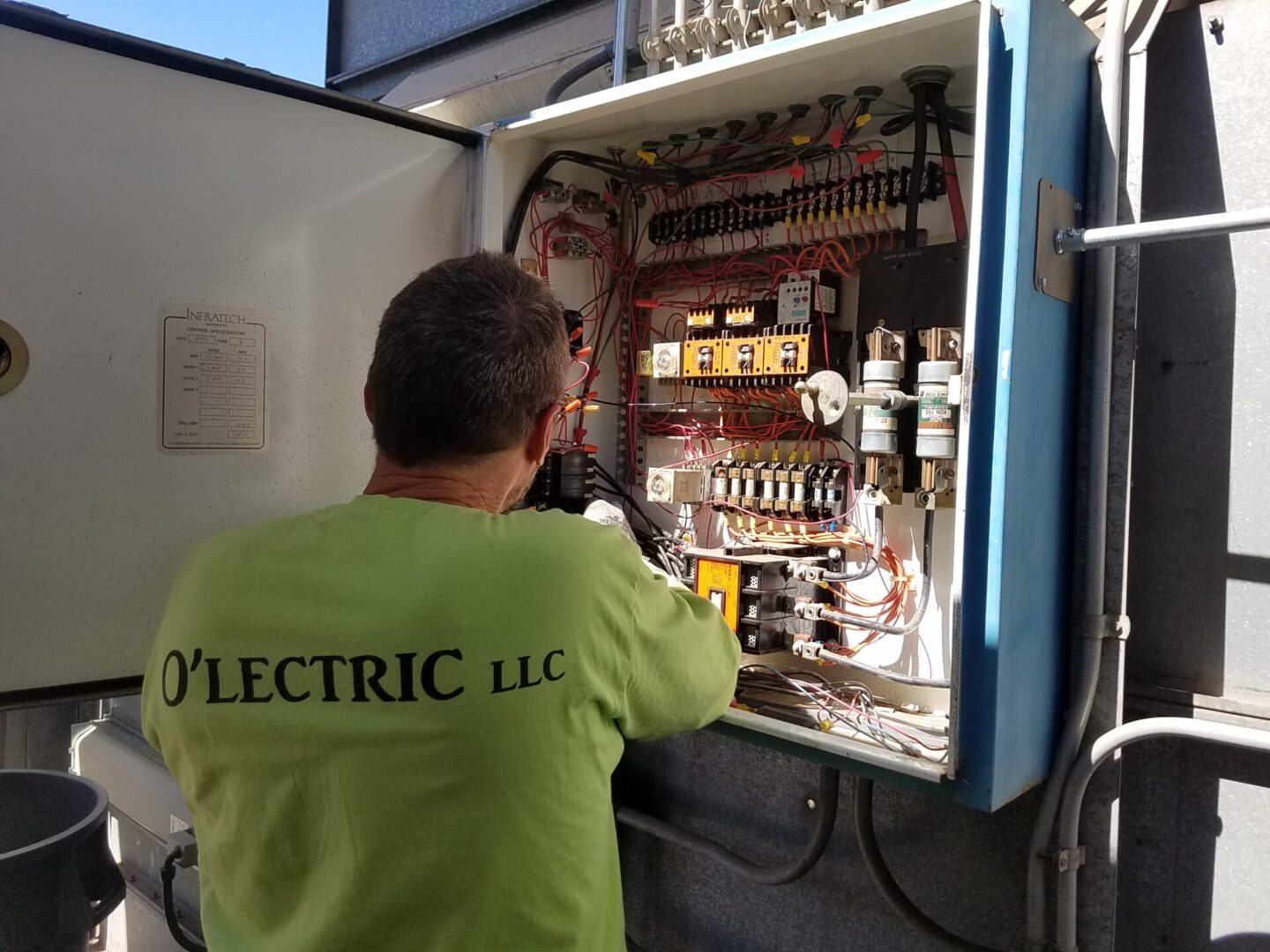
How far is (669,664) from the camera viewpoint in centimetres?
92

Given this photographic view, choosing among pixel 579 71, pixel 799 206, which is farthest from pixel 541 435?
pixel 579 71

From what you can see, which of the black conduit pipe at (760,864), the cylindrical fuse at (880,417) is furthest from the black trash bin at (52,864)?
the cylindrical fuse at (880,417)

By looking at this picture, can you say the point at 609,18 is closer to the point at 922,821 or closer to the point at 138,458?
the point at 138,458

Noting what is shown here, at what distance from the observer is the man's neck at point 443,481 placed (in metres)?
0.91

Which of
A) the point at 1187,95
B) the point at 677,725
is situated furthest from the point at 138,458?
the point at 1187,95

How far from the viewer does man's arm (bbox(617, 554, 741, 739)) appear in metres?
0.90

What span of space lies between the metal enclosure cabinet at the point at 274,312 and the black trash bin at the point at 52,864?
16.9 inches

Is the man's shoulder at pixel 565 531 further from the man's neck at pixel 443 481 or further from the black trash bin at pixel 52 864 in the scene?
the black trash bin at pixel 52 864

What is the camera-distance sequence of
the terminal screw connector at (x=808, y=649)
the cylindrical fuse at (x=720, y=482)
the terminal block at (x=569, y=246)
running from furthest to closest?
1. the terminal block at (x=569, y=246)
2. the cylindrical fuse at (x=720, y=482)
3. the terminal screw connector at (x=808, y=649)

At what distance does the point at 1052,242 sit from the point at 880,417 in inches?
14.3

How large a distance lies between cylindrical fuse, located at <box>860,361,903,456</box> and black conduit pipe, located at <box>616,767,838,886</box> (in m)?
0.51

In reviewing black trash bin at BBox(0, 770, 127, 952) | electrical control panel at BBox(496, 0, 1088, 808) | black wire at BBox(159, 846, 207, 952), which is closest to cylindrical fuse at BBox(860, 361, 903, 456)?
electrical control panel at BBox(496, 0, 1088, 808)

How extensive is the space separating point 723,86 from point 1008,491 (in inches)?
29.9

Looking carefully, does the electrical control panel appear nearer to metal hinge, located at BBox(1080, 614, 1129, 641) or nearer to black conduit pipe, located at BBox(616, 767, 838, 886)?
metal hinge, located at BBox(1080, 614, 1129, 641)
